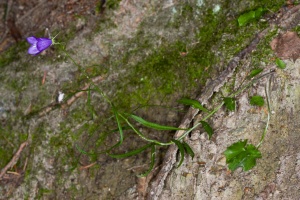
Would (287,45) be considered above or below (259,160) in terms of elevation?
above

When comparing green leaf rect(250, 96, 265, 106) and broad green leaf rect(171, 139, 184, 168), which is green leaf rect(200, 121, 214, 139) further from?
green leaf rect(250, 96, 265, 106)

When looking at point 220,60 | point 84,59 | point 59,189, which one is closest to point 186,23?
point 220,60

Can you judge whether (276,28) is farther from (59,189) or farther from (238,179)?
(59,189)

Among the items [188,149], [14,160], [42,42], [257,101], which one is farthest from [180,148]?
[14,160]

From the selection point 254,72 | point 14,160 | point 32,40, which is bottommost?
point 14,160

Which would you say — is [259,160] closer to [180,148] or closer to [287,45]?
[180,148]

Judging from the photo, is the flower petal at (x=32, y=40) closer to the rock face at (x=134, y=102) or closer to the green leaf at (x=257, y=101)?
the rock face at (x=134, y=102)

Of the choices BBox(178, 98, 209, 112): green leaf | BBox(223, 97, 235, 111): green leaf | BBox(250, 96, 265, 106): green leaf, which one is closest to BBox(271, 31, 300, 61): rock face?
BBox(250, 96, 265, 106): green leaf
